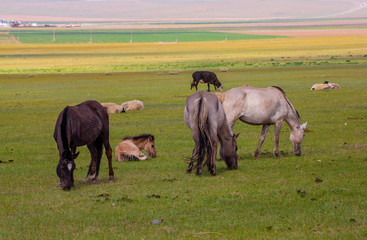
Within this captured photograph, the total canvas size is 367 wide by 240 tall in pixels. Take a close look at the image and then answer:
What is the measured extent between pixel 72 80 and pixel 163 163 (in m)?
36.6

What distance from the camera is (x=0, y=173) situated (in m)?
14.1

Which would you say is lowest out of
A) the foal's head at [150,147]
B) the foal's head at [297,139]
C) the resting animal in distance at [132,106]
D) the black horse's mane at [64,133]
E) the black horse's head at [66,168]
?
the resting animal in distance at [132,106]

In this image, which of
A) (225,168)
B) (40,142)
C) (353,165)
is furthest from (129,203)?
(40,142)

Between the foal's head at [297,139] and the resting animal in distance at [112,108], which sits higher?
the foal's head at [297,139]

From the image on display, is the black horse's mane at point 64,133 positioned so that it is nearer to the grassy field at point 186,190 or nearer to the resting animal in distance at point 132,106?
the grassy field at point 186,190

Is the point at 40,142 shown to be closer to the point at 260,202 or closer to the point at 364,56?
the point at 260,202

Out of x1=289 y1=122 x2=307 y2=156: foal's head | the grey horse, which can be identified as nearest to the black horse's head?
the grey horse

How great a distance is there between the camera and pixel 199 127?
1305 centimetres

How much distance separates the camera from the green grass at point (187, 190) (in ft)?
29.1

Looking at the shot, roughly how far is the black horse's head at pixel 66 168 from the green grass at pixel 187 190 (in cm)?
18

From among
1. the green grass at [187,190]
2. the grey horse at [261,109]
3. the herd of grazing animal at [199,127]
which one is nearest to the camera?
the green grass at [187,190]

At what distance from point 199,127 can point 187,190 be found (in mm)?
1971

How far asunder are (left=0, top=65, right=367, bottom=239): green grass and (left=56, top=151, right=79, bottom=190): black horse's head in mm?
181

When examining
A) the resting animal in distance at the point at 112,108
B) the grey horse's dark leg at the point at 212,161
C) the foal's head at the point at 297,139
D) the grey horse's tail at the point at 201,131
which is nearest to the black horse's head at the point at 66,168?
the grey horse's tail at the point at 201,131
